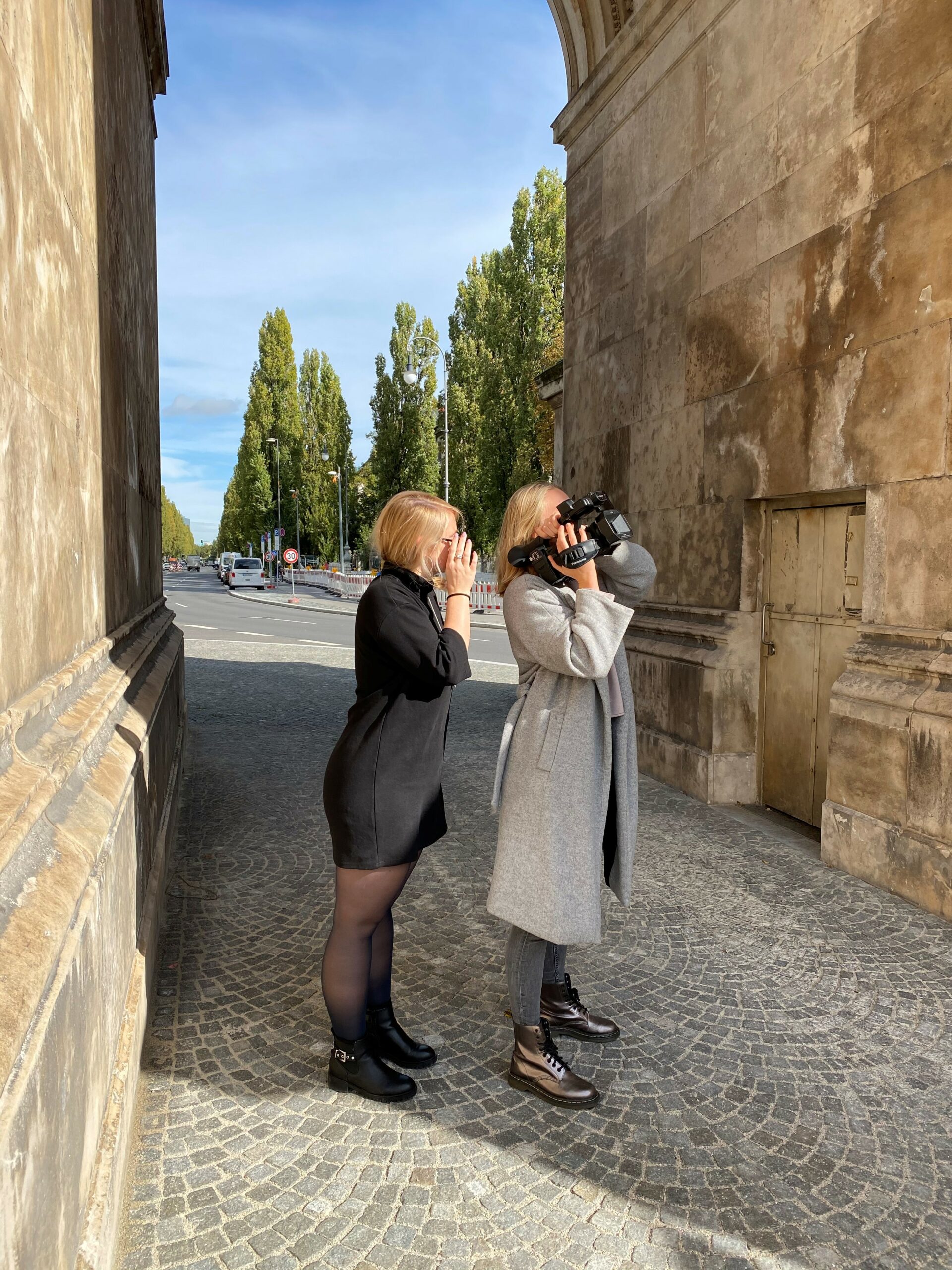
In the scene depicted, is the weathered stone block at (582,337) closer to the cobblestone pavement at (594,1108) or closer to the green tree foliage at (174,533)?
the cobblestone pavement at (594,1108)

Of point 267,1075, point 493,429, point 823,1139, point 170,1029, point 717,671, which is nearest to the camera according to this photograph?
point 823,1139

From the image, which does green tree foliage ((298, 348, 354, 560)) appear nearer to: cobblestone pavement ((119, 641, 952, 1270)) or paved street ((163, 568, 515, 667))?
paved street ((163, 568, 515, 667))

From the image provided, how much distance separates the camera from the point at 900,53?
4.24 meters

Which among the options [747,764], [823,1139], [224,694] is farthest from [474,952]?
[224,694]

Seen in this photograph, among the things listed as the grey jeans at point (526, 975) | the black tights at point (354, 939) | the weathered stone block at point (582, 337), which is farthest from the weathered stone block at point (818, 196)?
the black tights at point (354, 939)

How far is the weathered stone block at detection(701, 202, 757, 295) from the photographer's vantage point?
17.9ft

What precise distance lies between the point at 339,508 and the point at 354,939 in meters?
51.0

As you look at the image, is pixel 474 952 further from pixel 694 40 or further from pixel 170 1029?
pixel 694 40

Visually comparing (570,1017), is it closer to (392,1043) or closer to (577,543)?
(392,1043)

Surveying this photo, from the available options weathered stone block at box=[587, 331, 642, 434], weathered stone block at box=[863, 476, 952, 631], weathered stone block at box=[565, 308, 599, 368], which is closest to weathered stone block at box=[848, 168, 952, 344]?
weathered stone block at box=[863, 476, 952, 631]

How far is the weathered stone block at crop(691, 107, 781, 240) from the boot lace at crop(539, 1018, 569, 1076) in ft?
15.7

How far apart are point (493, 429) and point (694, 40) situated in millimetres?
30100

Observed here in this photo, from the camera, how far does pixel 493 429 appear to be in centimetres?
3578

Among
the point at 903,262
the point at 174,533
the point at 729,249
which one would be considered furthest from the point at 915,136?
the point at 174,533
